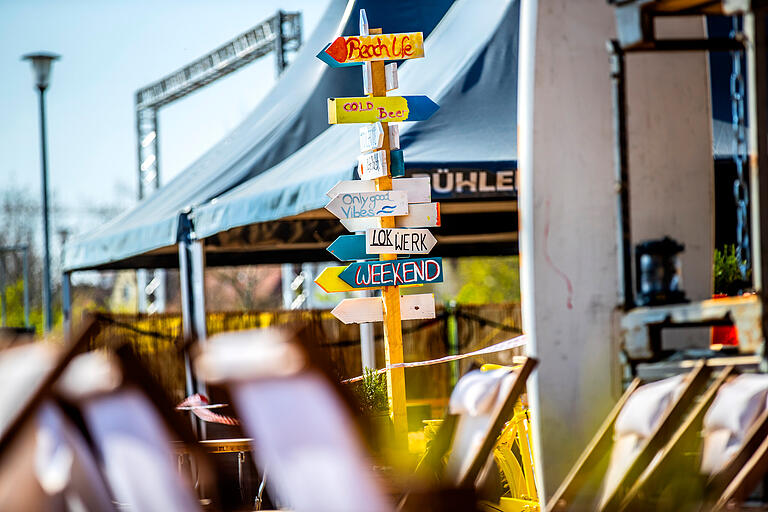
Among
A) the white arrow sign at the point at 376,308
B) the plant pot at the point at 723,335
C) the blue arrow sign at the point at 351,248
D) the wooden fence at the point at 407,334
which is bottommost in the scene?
the wooden fence at the point at 407,334

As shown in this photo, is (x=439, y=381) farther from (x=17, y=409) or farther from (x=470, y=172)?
(x=17, y=409)

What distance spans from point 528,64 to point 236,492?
3.59 meters

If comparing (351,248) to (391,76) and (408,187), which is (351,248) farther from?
(391,76)

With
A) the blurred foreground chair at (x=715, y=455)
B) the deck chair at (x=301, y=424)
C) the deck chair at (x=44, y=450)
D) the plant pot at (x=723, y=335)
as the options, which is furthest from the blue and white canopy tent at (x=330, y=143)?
the deck chair at (x=301, y=424)

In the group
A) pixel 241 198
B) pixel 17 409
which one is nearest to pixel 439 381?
pixel 241 198

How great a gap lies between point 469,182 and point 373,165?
1324 millimetres

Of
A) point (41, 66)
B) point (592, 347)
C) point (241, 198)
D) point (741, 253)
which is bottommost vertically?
point (592, 347)

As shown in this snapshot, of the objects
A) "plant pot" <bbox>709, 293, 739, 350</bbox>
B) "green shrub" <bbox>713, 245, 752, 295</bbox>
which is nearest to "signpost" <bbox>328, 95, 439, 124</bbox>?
"green shrub" <bbox>713, 245, 752, 295</bbox>

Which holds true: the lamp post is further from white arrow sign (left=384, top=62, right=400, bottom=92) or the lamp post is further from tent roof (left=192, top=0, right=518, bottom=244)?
white arrow sign (left=384, top=62, right=400, bottom=92)

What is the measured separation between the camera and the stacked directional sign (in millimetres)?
6312

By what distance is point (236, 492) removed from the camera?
6.73 metres

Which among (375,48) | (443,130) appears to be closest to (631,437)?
(375,48)

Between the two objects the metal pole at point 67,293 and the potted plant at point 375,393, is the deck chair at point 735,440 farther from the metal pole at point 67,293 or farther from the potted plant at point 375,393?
the metal pole at point 67,293

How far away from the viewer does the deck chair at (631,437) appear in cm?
320
